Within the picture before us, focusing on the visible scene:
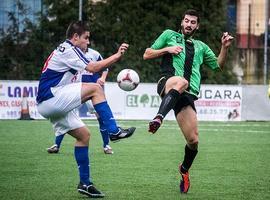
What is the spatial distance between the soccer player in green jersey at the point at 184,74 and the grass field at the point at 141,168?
689mm

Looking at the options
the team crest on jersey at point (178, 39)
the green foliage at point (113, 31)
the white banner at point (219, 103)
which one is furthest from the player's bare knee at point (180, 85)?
the green foliage at point (113, 31)

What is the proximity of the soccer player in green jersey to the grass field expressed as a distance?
69 cm

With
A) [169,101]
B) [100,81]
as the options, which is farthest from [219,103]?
A: [169,101]

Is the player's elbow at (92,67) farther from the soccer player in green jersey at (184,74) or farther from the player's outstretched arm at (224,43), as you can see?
the player's outstretched arm at (224,43)

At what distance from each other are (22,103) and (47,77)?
17.7 meters

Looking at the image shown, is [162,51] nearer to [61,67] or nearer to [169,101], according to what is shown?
[169,101]

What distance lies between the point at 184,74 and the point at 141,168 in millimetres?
2752

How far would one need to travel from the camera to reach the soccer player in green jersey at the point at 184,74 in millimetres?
9633

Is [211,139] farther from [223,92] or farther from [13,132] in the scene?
[223,92]

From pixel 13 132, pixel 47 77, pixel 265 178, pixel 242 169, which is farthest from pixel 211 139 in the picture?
pixel 47 77

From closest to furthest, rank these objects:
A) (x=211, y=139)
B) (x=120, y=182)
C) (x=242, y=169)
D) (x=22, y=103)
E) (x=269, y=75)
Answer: (x=120, y=182), (x=242, y=169), (x=211, y=139), (x=22, y=103), (x=269, y=75)

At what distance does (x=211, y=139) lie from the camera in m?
19.0

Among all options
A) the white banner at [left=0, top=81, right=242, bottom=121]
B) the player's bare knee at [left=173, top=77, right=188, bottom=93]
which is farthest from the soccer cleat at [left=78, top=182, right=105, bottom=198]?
the white banner at [left=0, top=81, right=242, bottom=121]

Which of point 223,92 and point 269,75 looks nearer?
point 223,92
